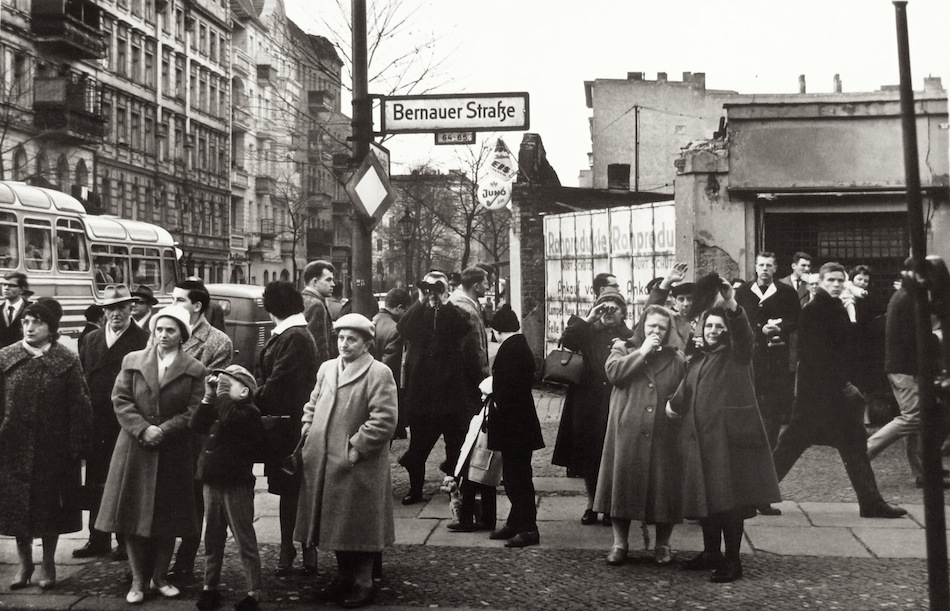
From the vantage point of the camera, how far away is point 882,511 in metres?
8.23

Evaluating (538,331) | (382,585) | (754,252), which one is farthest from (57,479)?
(538,331)

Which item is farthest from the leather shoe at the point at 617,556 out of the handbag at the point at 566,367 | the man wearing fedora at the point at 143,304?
the man wearing fedora at the point at 143,304

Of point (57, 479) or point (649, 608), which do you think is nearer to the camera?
point (649, 608)

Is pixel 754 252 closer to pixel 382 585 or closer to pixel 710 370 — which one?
pixel 710 370

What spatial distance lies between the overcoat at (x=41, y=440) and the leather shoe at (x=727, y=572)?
157 inches

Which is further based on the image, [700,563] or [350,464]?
[700,563]

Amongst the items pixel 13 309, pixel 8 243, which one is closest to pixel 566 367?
pixel 13 309

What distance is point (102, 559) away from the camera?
7.39 m

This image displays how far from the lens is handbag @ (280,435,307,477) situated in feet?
20.9

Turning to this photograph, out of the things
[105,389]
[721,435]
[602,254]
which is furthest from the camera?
[602,254]

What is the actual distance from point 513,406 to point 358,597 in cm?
200

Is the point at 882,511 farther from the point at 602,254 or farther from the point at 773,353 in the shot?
the point at 602,254

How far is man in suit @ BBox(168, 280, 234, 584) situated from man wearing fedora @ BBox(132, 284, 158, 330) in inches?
34.8

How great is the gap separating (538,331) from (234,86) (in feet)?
184
